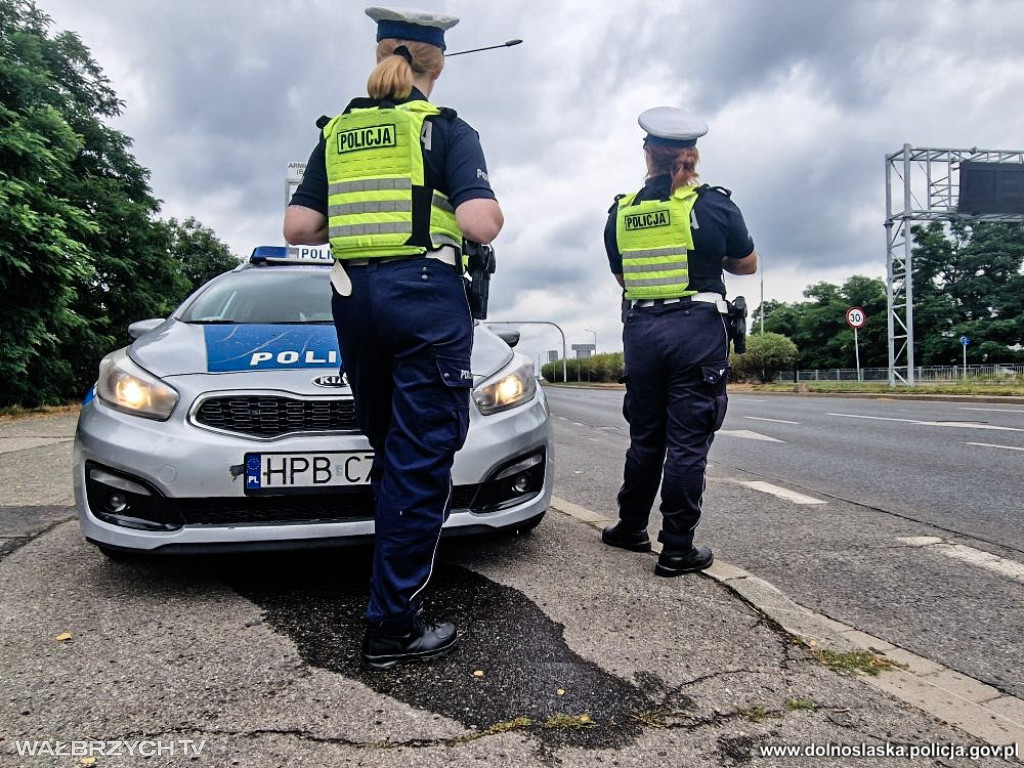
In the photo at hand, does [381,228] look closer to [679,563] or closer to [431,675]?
[431,675]

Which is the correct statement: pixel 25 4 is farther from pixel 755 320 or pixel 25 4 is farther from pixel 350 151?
pixel 755 320

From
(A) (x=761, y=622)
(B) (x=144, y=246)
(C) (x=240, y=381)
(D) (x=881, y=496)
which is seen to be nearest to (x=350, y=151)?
(C) (x=240, y=381)

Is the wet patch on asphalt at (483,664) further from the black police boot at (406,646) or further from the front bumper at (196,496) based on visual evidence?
the front bumper at (196,496)

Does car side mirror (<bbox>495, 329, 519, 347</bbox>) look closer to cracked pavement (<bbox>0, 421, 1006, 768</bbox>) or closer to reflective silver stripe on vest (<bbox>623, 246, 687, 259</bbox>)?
→ reflective silver stripe on vest (<bbox>623, 246, 687, 259</bbox>)

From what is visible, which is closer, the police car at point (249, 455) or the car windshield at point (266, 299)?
the police car at point (249, 455)

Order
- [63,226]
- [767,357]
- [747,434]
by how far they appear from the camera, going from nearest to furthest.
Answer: [747,434] < [63,226] < [767,357]

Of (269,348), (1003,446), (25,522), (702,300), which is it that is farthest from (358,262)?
(1003,446)

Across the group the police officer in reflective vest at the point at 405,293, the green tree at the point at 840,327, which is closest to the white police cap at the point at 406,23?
the police officer in reflective vest at the point at 405,293

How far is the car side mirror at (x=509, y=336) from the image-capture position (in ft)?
11.5

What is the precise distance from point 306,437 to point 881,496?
4191 millimetres

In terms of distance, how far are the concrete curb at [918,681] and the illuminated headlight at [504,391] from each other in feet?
3.55

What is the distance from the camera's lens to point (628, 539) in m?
3.28

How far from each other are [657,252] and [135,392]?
2.15 m

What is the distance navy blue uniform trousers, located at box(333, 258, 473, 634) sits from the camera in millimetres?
2043
